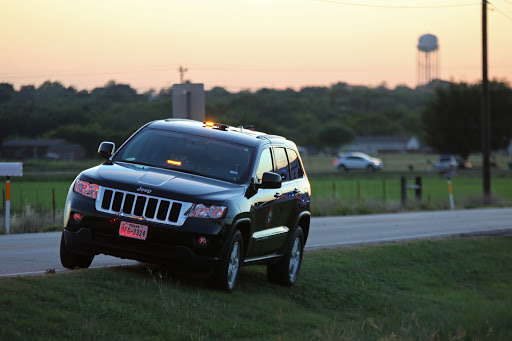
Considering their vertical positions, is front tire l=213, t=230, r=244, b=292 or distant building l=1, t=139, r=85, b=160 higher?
distant building l=1, t=139, r=85, b=160

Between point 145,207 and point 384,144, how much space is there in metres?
156

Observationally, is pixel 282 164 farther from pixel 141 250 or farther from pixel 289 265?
pixel 141 250

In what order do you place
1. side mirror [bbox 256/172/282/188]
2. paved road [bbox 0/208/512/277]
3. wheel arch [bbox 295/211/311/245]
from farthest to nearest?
paved road [bbox 0/208/512/277] < wheel arch [bbox 295/211/311/245] < side mirror [bbox 256/172/282/188]

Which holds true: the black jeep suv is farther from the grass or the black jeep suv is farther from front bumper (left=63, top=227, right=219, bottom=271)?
the grass

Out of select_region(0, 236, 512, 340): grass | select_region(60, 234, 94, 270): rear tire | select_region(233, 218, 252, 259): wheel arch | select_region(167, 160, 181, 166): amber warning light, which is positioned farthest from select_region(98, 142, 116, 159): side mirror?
select_region(233, 218, 252, 259): wheel arch

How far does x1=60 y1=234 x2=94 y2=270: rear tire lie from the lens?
10156 mm

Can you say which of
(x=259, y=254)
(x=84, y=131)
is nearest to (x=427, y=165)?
(x=84, y=131)

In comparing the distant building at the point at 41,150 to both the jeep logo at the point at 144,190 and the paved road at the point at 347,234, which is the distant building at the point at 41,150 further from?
the jeep logo at the point at 144,190

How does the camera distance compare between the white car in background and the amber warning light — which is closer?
the amber warning light

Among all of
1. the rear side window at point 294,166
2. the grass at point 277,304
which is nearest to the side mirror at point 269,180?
the grass at point 277,304

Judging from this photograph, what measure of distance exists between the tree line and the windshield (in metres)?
0.88

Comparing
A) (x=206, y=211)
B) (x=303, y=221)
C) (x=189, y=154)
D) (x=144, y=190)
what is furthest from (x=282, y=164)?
(x=144, y=190)

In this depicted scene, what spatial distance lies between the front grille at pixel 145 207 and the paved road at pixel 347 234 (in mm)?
2264

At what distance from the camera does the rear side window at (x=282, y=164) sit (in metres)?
11.6
